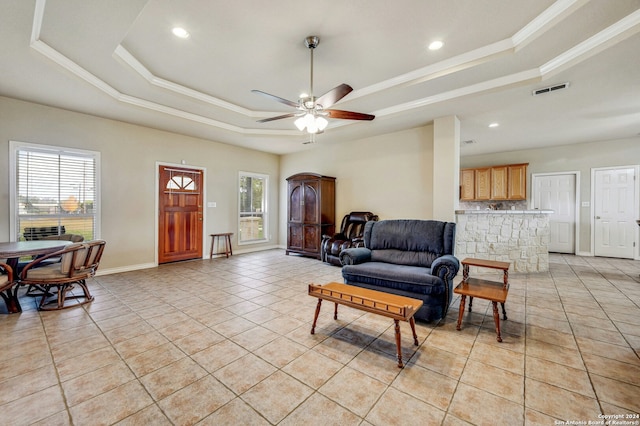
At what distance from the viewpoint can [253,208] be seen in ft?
24.2

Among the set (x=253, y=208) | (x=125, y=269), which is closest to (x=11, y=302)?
(x=125, y=269)

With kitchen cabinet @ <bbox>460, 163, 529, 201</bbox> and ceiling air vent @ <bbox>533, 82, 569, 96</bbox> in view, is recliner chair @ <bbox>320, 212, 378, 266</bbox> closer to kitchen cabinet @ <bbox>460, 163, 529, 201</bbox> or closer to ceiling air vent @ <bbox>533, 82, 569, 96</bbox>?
ceiling air vent @ <bbox>533, 82, 569, 96</bbox>

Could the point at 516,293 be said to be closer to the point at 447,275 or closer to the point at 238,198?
the point at 447,275

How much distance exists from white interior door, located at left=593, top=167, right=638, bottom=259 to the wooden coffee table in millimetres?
7052

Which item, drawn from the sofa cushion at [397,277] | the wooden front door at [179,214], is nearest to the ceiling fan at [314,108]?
the sofa cushion at [397,277]

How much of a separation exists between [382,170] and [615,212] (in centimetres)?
553

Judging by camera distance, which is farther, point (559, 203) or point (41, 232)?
point (559, 203)

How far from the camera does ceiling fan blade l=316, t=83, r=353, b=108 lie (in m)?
2.62

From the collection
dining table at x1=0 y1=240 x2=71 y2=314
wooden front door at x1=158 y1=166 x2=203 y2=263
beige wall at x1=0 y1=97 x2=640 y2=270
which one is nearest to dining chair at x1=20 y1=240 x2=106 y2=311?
dining table at x1=0 y1=240 x2=71 y2=314

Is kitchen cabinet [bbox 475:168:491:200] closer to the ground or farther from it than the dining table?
farther from it

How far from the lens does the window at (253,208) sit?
7.04 metres

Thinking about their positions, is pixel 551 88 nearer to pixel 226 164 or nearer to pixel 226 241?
pixel 226 164

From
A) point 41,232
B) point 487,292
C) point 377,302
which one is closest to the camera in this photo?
point 377,302

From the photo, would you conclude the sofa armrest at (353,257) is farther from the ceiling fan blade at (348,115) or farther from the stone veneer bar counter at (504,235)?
the stone veneer bar counter at (504,235)
